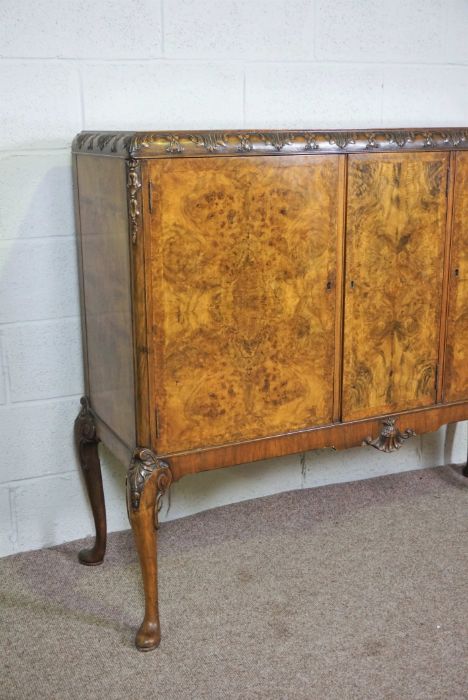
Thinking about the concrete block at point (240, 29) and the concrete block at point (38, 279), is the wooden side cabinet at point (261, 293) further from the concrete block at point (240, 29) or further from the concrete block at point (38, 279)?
the concrete block at point (240, 29)

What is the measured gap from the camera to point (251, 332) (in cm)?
226

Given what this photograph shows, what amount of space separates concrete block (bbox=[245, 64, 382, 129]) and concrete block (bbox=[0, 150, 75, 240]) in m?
0.65

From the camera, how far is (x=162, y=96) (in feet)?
8.81

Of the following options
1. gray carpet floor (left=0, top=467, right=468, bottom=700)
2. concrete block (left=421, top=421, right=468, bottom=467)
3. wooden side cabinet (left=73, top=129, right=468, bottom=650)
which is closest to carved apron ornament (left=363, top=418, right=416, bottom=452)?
wooden side cabinet (left=73, top=129, right=468, bottom=650)

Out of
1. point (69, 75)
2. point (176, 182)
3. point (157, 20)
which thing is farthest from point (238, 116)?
point (176, 182)

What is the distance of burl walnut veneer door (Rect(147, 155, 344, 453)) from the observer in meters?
2.12

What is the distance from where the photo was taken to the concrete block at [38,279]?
102 inches

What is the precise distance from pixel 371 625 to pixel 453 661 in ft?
0.80

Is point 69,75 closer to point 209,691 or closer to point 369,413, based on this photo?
point 369,413

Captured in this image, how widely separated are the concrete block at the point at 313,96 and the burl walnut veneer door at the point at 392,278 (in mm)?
633

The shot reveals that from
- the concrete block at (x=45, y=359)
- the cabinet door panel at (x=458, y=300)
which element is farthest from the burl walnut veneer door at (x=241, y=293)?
→ the concrete block at (x=45, y=359)

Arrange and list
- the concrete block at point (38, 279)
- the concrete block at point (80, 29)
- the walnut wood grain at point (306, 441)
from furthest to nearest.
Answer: the concrete block at point (38, 279)
the concrete block at point (80, 29)
the walnut wood grain at point (306, 441)

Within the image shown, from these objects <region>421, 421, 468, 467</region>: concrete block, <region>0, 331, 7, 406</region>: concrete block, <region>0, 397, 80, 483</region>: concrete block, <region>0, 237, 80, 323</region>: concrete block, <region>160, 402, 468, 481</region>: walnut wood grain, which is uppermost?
<region>0, 237, 80, 323</region>: concrete block

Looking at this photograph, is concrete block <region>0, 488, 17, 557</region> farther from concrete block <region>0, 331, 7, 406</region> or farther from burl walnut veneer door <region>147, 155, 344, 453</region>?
burl walnut veneer door <region>147, 155, 344, 453</region>
